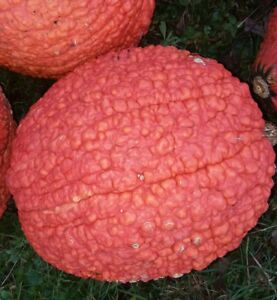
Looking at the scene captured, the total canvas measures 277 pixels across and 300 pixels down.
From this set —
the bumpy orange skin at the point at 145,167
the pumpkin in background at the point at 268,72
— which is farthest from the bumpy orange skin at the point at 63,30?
the pumpkin in background at the point at 268,72

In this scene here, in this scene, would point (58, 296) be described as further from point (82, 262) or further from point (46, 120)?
point (46, 120)

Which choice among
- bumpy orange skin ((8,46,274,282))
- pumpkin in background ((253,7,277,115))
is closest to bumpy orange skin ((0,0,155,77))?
bumpy orange skin ((8,46,274,282))

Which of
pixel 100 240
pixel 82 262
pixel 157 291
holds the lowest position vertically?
pixel 157 291

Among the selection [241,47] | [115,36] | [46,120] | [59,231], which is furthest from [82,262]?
[241,47]

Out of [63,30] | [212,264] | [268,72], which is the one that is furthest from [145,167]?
[212,264]

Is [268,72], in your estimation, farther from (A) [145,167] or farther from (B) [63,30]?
(B) [63,30]

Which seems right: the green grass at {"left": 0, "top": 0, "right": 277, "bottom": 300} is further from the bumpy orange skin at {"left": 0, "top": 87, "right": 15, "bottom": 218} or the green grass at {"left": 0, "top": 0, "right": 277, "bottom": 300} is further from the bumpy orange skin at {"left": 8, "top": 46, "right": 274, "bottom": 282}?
the bumpy orange skin at {"left": 8, "top": 46, "right": 274, "bottom": 282}

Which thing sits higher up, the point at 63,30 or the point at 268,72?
the point at 63,30
